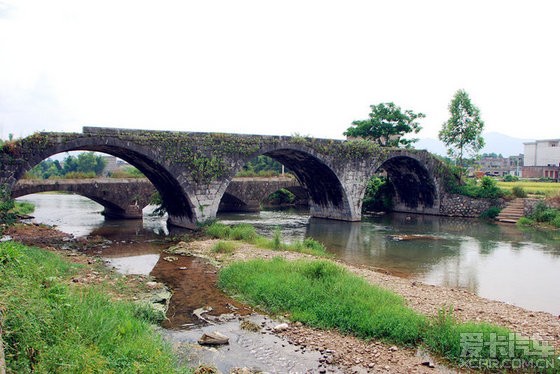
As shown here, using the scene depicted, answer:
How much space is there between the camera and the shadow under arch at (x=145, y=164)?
17.2 m

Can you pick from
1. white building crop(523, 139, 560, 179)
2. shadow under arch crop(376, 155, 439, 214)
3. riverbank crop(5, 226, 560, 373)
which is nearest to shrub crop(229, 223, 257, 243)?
riverbank crop(5, 226, 560, 373)

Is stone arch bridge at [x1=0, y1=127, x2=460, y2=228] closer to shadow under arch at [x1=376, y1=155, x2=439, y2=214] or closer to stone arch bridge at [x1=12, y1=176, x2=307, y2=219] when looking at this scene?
shadow under arch at [x1=376, y1=155, x2=439, y2=214]

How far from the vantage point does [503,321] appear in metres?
9.13

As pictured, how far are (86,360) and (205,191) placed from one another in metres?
16.4

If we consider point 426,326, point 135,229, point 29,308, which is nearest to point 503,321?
point 426,326

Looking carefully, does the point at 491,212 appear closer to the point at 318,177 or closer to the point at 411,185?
the point at 411,185

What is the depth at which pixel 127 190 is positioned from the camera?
86.8 ft

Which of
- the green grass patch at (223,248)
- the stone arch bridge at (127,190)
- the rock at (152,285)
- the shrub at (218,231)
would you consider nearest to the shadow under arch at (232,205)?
the stone arch bridge at (127,190)

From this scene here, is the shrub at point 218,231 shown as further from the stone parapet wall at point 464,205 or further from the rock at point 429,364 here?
the stone parapet wall at point 464,205

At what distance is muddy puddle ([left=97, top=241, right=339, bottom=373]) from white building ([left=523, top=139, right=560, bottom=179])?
5191 cm

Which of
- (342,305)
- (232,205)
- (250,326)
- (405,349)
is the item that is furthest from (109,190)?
(405,349)

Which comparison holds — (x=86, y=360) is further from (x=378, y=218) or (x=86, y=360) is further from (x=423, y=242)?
(x=378, y=218)

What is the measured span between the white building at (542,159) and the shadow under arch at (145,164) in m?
46.6

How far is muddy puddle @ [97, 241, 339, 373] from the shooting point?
24.9 feet
